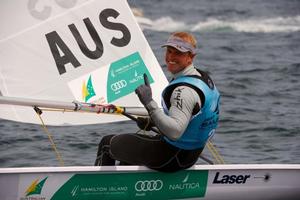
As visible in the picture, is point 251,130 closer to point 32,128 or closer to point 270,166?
point 32,128

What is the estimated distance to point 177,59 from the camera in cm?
552

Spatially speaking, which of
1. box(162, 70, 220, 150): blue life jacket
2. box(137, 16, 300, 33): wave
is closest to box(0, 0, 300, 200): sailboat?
box(162, 70, 220, 150): blue life jacket

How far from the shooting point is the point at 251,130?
30.9 ft

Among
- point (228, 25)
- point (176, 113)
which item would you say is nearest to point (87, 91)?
point (176, 113)

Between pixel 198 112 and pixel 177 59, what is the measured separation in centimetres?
35

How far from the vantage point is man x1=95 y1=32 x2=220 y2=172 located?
5305 mm

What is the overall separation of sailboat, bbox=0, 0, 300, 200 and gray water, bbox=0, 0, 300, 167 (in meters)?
1.09

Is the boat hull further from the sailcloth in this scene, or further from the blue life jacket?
the sailcloth

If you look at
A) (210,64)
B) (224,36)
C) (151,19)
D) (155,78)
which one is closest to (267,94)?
(210,64)

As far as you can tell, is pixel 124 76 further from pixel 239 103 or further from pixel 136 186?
pixel 239 103

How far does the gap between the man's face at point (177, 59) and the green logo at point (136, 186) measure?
0.70 metres

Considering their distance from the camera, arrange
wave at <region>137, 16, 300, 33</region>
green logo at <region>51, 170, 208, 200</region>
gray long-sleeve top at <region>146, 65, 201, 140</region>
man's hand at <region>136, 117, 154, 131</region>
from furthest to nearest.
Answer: wave at <region>137, 16, 300, 33</region> < man's hand at <region>136, 117, 154, 131</region> < green logo at <region>51, 170, 208, 200</region> < gray long-sleeve top at <region>146, 65, 201, 140</region>

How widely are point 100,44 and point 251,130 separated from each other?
2.98 m

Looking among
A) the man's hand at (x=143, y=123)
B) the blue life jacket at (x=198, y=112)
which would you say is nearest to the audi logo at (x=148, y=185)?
the blue life jacket at (x=198, y=112)
